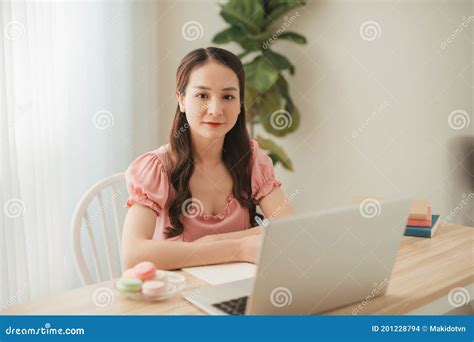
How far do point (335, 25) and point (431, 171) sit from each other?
699mm

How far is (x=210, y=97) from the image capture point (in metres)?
1.24

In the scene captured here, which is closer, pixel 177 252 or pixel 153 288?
pixel 153 288

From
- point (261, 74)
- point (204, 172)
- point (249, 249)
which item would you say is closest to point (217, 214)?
point (204, 172)

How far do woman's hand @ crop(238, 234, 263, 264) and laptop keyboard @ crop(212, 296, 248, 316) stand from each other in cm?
20

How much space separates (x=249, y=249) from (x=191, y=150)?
349 millimetres

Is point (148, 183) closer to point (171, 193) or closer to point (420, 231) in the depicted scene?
point (171, 193)

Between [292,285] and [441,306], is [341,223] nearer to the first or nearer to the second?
[292,285]

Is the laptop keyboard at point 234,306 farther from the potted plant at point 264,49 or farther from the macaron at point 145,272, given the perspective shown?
the potted plant at point 264,49

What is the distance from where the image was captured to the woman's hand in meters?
1.06

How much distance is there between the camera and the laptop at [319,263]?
0.74 metres

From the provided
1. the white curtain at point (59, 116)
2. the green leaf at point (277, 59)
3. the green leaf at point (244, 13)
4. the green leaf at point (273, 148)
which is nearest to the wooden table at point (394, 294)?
the white curtain at point (59, 116)

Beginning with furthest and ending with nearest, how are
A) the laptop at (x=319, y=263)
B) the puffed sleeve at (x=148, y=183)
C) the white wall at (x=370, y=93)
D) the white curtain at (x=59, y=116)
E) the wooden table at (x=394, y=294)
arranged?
1. the white wall at (x=370, y=93)
2. the white curtain at (x=59, y=116)
3. the puffed sleeve at (x=148, y=183)
4. the wooden table at (x=394, y=294)
5. the laptop at (x=319, y=263)

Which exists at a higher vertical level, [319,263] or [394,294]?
[319,263]

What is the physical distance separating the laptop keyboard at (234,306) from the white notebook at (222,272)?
0.10 metres
